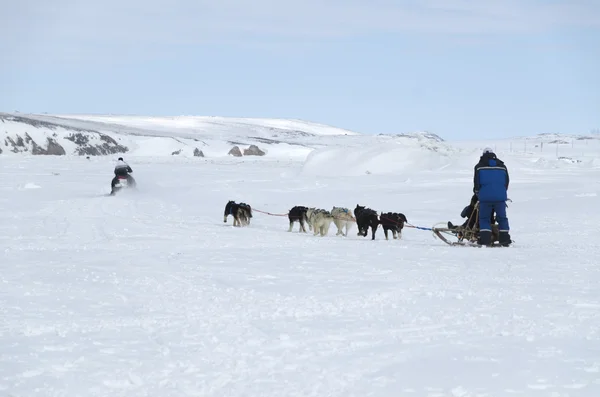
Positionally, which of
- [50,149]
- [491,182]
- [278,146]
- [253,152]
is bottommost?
[491,182]

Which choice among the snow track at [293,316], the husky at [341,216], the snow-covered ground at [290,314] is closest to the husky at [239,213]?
the snow-covered ground at [290,314]

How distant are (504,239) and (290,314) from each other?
520 cm

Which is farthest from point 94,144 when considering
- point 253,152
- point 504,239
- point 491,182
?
point 504,239

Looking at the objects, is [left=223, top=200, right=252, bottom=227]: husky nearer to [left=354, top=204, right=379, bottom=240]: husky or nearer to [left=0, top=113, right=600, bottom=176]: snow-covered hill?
[left=354, top=204, right=379, bottom=240]: husky

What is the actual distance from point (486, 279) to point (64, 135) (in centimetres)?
7652

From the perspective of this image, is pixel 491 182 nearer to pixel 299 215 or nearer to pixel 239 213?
pixel 299 215

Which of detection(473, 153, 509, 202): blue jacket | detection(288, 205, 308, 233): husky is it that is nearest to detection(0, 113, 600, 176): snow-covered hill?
detection(288, 205, 308, 233): husky

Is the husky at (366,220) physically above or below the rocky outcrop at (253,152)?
below

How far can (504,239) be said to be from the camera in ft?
32.0

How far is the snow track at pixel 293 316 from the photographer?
382 cm

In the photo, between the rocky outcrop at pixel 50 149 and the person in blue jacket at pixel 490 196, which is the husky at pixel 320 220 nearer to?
the person in blue jacket at pixel 490 196

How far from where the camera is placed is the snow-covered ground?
3.82 m

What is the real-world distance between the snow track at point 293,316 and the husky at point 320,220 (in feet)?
3.19

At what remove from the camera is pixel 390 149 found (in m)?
33.0
